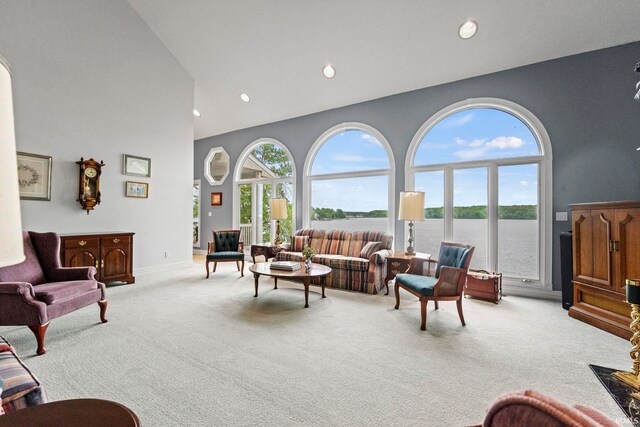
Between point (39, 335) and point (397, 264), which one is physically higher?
point (397, 264)

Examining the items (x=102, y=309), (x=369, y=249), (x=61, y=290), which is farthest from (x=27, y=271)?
(x=369, y=249)

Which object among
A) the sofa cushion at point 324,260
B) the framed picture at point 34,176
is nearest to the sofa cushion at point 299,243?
the sofa cushion at point 324,260

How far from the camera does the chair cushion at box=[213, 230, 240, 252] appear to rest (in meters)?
5.45

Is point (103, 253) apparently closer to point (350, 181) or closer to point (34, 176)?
point (34, 176)

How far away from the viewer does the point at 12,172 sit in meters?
0.52

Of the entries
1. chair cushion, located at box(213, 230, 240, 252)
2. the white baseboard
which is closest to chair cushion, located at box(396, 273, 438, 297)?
chair cushion, located at box(213, 230, 240, 252)

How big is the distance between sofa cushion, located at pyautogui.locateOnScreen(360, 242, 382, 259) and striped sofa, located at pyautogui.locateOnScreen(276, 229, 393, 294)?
4 cm

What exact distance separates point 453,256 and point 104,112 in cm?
566

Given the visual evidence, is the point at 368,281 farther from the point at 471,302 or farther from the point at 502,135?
the point at 502,135

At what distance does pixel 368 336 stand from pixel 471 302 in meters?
1.95

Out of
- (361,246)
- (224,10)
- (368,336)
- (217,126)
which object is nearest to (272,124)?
(217,126)

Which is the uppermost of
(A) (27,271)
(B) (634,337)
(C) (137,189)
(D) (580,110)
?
(D) (580,110)

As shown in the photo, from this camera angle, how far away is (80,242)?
13.0 feet

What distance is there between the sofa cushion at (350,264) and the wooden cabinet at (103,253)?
329 centimetres
